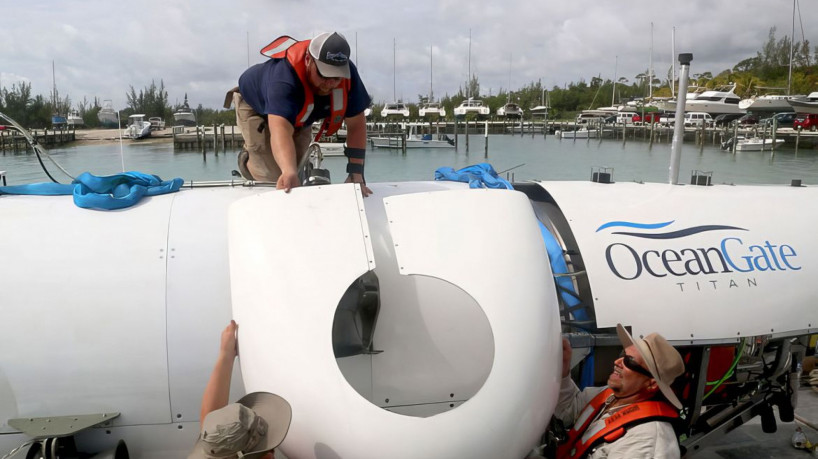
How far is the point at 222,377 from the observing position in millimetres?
2359

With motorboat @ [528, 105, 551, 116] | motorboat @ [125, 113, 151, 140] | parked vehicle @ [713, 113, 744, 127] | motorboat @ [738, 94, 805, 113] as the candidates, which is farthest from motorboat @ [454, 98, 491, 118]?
motorboat @ [125, 113, 151, 140]

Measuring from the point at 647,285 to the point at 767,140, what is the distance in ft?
147

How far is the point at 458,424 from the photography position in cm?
218

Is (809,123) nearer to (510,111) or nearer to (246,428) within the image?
(510,111)

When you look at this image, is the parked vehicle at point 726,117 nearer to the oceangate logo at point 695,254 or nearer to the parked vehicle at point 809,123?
the parked vehicle at point 809,123

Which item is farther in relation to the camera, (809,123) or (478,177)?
(809,123)

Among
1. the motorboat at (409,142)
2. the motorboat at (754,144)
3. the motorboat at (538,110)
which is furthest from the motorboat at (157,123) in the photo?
the motorboat at (538,110)

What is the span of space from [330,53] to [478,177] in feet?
4.42

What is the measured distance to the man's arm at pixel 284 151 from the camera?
2.64 meters

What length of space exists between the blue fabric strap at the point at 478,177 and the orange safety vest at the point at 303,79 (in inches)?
36.3

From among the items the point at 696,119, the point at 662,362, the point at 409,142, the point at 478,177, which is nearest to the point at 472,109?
the point at 696,119

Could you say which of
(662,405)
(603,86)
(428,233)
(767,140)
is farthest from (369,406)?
(603,86)

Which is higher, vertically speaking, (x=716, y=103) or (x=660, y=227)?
(x=716, y=103)

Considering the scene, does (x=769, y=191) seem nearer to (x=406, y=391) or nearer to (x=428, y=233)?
(x=428, y=233)
